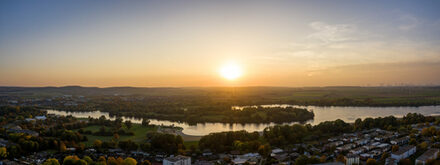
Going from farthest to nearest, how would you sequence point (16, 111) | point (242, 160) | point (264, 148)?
point (16, 111)
point (264, 148)
point (242, 160)

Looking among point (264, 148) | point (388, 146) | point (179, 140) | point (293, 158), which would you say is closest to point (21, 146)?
point (179, 140)

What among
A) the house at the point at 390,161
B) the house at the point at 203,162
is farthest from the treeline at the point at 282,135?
the house at the point at 390,161

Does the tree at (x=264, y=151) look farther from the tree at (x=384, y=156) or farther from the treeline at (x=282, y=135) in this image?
the tree at (x=384, y=156)

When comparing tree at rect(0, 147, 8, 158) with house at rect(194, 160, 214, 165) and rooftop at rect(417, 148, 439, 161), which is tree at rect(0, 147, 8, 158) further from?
rooftop at rect(417, 148, 439, 161)

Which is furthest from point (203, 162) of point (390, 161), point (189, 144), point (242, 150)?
point (390, 161)

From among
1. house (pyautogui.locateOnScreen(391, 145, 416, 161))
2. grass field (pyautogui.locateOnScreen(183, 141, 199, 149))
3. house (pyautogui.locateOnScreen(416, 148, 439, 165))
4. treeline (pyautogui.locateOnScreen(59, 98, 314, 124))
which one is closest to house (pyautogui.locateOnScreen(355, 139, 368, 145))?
house (pyautogui.locateOnScreen(391, 145, 416, 161))

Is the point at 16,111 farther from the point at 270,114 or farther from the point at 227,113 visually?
the point at 270,114

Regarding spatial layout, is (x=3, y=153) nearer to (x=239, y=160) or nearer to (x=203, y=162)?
(x=203, y=162)

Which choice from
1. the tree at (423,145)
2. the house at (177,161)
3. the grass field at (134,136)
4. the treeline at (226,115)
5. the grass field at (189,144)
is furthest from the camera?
the treeline at (226,115)
